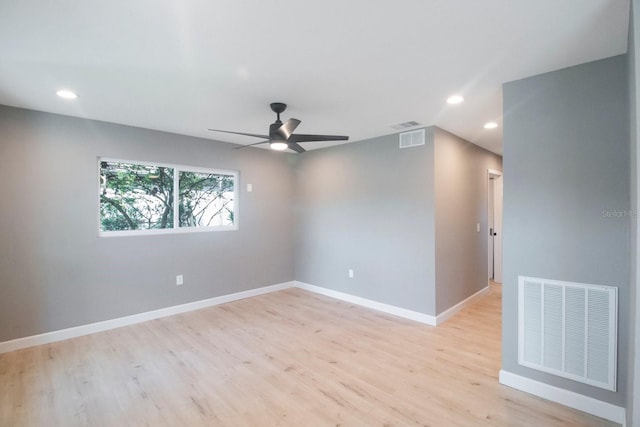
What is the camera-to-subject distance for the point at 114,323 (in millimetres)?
3695

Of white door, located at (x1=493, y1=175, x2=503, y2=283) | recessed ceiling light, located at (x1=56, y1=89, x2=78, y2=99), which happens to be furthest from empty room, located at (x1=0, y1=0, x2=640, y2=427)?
white door, located at (x1=493, y1=175, x2=503, y2=283)

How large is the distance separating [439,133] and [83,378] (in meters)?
4.48

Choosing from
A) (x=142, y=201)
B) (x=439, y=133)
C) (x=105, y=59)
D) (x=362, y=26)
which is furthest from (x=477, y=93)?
(x=142, y=201)

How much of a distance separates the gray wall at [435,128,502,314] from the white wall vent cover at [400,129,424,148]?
192mm

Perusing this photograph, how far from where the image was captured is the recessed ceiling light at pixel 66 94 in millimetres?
2727

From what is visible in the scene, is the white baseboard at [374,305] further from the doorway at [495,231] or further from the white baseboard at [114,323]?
the doorway at [495,231]

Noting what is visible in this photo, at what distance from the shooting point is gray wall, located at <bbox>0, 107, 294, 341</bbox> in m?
3.13

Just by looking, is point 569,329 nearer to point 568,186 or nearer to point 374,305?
point 568,186

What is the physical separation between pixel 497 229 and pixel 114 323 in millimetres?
6438

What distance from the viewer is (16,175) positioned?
314cm

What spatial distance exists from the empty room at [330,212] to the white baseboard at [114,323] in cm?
2

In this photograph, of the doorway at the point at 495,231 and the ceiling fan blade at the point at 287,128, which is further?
the doorway at the point at 495,231

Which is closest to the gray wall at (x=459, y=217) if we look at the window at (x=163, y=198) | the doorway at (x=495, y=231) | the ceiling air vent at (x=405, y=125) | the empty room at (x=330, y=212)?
the empty room at (x=330, y=212)

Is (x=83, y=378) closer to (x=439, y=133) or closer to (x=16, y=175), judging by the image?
(x=16, y=175)
